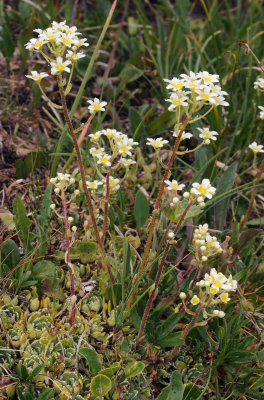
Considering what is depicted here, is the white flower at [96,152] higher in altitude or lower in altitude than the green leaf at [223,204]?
higher

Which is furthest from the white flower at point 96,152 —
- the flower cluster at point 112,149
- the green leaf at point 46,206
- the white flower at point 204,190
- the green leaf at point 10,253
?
the green leaf at point 10,253

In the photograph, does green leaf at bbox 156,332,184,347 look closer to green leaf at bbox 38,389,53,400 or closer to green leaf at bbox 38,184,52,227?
green leaf at bbox 38,389,53,400

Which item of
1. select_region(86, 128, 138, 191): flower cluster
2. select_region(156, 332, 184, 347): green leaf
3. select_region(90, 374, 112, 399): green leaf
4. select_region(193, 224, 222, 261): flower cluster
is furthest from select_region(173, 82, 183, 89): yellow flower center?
select_region(90, 374, 112, 399): green leaf

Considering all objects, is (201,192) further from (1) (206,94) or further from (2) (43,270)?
(2) (43,270)

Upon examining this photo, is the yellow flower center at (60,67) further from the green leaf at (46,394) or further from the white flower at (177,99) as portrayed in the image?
the green leaf at (46,394)

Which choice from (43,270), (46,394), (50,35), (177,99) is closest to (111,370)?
(46,394)

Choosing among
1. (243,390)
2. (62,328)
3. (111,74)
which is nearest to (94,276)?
(62,328)
